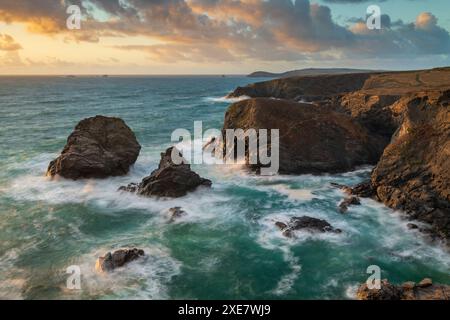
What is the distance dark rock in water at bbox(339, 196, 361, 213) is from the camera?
86.7 feet

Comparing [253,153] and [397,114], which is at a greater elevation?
[397,114]

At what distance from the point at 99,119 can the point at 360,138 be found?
2362 centimetres

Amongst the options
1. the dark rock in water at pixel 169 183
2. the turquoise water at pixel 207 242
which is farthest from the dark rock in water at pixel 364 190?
the dark rock in water at pixel 169 183

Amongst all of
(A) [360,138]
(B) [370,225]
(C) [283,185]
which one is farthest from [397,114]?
(B) [370,225]

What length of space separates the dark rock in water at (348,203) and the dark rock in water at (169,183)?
10.6 metres

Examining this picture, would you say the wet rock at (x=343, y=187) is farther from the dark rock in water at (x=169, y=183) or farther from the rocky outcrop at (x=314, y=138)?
the dark rock in water at (x=169, y=183)

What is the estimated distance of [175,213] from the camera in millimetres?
25844

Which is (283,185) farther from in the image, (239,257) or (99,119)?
(99,119)

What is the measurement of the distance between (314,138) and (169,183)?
14175 millimetres

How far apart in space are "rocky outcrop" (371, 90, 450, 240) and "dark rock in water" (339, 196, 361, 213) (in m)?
1.79

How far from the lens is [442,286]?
16219mm

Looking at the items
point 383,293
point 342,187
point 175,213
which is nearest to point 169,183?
point 175,213

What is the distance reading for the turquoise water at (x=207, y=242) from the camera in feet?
59.5

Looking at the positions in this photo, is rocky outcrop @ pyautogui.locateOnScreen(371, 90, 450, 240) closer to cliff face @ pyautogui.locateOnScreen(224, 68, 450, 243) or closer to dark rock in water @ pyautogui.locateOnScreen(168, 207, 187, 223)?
cliff face @ pyautogui.locateOnScreen(224, 68, 450, 243)
